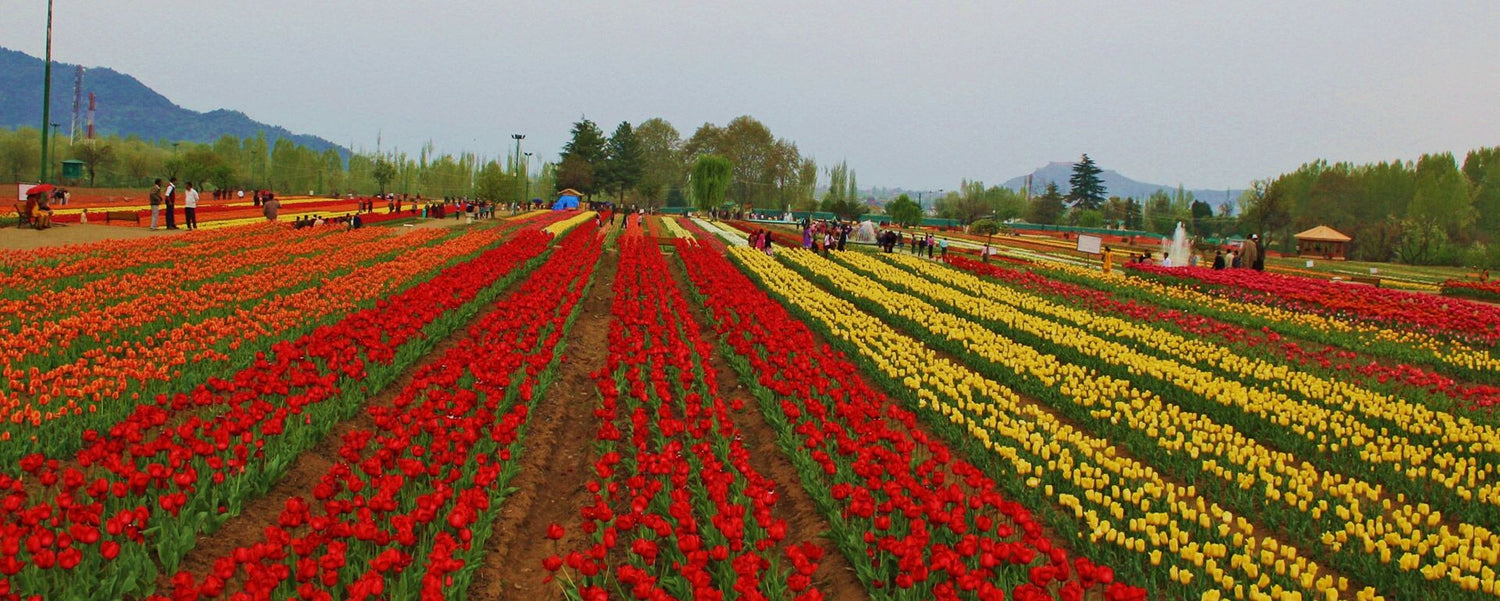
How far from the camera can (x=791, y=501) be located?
22.5 feet

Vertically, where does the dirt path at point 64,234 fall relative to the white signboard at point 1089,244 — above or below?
below

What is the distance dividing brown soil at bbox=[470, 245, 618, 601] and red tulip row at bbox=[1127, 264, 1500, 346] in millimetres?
16568

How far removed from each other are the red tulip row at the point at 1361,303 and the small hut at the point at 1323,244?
46.6 meters

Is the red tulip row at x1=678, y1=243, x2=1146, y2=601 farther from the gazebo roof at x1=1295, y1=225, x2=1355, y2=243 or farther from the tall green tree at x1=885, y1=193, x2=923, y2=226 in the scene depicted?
the tall green tree at x1=885, y1=193, x2=923, y2=226

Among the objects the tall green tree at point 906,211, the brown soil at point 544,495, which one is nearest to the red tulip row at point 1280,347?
the brown soil at point 544,495

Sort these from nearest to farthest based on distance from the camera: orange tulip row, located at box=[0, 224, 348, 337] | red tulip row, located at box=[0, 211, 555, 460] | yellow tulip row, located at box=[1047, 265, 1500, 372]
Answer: red tulip row, located at box=[0, 211, 555, 460], orange tulip row, located at box=[0, 224, 348, 337], yellow tulip row, located at box=[1047, 265, 1500, 372]

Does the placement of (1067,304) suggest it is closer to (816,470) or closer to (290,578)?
(816,470)

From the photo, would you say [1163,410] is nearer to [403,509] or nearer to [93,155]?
[403,509]

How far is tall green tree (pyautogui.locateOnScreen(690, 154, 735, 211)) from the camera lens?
92.6 metres

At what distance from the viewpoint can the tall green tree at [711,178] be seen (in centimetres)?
9256

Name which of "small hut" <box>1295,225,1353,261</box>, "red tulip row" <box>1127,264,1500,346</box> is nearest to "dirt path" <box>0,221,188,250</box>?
"red tulip row" <box>1127,264,1500,346</box>

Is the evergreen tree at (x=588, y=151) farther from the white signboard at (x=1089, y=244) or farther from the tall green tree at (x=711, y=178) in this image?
the white signboard at (x=1089, y=244)

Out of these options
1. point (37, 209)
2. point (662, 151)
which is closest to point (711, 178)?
point (662, 151)

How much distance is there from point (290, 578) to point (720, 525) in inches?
87.6
